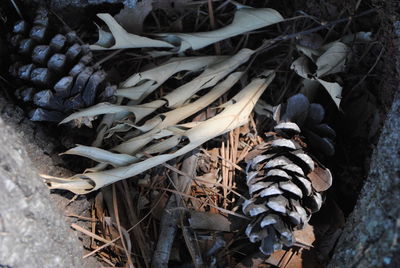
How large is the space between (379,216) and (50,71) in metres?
0.88

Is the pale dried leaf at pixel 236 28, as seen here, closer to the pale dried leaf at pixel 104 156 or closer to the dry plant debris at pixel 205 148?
the dry plant debris at pixel 205 148

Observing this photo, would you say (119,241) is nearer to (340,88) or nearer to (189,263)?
(189,263)

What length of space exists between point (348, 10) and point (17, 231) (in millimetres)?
1094

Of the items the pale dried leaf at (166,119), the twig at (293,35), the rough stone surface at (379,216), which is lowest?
the rough stone surface at (379,216)

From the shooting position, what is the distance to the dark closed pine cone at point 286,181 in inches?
45.0

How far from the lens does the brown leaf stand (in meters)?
1.17

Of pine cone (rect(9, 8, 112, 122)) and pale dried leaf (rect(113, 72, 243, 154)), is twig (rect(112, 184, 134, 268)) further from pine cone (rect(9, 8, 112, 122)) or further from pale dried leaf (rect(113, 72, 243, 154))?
pine cone (rect(9, 8, 112, 122))

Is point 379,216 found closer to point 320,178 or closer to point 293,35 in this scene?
point 320,178

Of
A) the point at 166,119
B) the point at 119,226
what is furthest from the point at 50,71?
the point at 119,226

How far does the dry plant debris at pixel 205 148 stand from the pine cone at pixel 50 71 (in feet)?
0.17

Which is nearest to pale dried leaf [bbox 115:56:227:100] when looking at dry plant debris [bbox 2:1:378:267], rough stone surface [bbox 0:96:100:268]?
dry plant debris [bbox 2:1:378:267]

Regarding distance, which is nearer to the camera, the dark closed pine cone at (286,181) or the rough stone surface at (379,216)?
the rough stone surface at (379,216)

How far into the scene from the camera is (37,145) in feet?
3.85

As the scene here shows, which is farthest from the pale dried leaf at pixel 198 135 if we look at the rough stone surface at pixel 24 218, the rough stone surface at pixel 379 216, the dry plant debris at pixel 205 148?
the rough stone surface at pixel 379 216
